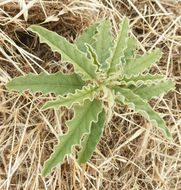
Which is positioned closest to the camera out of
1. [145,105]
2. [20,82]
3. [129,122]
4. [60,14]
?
[145,105]

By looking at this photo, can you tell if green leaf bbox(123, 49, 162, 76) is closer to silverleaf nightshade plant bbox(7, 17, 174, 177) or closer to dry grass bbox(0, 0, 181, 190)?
silverleaf nightshade plant bbox(7, 17, 174, 177)

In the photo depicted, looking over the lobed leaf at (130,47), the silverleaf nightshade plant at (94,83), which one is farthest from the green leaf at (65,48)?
the lobed leaf at (130,47)

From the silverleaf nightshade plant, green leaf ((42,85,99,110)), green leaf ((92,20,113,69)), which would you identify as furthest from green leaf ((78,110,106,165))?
green leaf ((92,20,113,69))

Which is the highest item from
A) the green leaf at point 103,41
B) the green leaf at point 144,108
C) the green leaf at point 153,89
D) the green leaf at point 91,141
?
the green leaf at point 103,41

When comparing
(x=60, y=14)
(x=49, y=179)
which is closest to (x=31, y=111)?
(x=49, y=179)

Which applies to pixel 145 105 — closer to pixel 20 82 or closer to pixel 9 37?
pixel 20 82

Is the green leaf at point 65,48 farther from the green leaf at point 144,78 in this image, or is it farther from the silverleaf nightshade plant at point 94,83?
the green leaf at point 144,78
